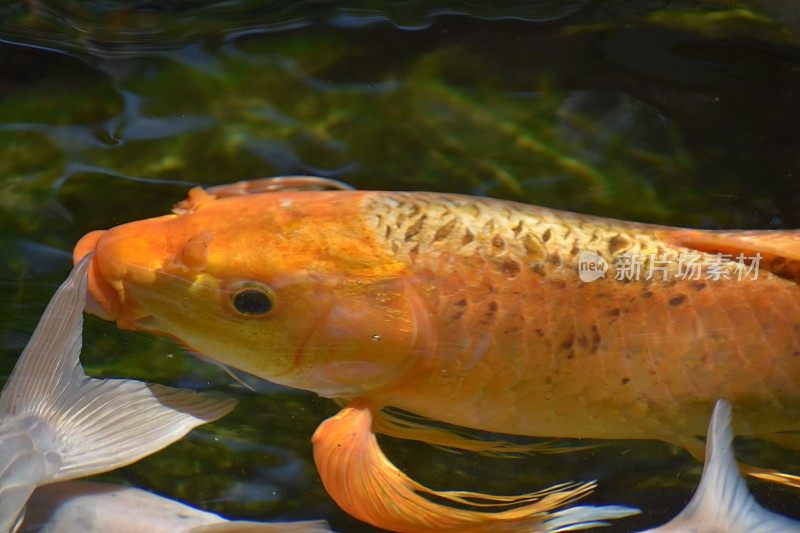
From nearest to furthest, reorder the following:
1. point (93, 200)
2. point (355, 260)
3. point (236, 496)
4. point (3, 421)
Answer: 1. point (355, 260)
2. point (3, 421)
3. point (236, 496)
4. point (93, 200)

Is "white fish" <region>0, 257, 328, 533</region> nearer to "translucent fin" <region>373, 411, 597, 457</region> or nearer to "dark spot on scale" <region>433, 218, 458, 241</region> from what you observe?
"translucent fin" <region>373, 411, 597, 457</region>

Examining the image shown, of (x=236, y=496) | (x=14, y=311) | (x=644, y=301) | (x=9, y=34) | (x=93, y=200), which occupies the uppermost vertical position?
(x=9, y=34)

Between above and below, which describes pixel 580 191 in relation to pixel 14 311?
above

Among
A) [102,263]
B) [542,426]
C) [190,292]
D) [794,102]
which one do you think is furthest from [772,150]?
[102,263]

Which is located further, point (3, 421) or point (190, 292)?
point (3, 421)

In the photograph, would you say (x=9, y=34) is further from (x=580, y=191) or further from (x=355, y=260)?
(x=580, y=191)

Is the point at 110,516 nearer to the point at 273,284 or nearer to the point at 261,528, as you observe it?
the point at 261,528

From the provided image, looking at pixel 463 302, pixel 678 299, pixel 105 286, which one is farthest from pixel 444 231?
pixel 105 286
